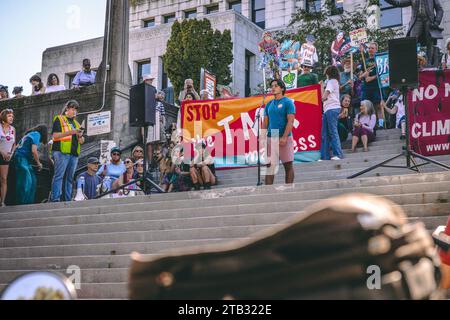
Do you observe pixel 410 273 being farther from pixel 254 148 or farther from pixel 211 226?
pixel 254 148

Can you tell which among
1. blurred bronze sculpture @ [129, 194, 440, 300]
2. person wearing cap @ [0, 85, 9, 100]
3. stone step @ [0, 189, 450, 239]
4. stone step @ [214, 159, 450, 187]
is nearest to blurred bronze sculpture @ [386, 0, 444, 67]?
stone step @ [214, 159, 450, 187]

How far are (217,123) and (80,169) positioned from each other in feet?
11.5

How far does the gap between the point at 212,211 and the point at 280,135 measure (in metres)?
1.66

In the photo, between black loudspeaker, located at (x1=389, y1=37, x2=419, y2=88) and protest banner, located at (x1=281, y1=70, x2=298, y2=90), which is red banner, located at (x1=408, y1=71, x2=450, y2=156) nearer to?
black loudspeaker, located at (x1=389, y1=37, x2=419, y2=88)

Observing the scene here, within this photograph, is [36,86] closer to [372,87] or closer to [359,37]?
[359,37]

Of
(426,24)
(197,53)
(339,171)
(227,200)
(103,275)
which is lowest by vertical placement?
(103,275)

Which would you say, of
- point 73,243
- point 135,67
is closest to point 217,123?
point 73,243

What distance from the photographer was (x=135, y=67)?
32719 mm

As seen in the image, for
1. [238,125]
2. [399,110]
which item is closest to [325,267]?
[238,125]

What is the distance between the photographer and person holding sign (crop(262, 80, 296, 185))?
7829 mm

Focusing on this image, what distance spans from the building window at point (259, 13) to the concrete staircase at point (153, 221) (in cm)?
2718

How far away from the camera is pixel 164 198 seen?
757 cm

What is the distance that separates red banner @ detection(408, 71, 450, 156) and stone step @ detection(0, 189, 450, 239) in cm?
347

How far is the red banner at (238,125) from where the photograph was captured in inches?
419
